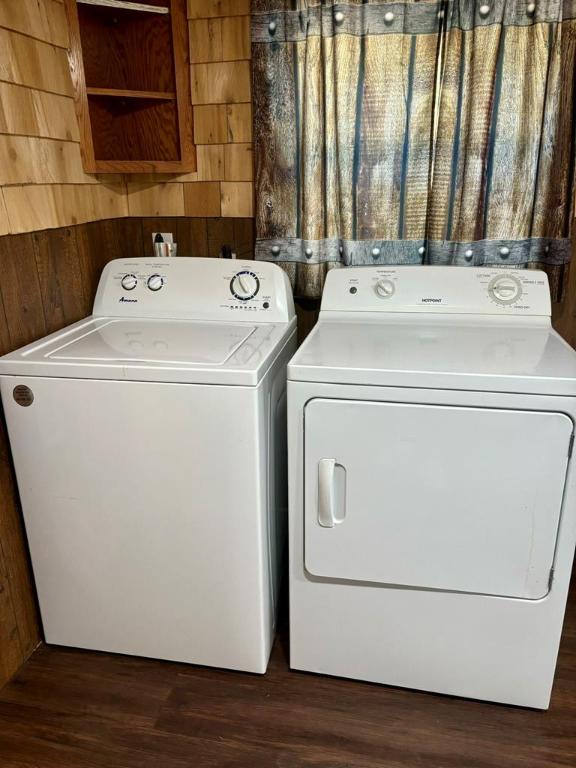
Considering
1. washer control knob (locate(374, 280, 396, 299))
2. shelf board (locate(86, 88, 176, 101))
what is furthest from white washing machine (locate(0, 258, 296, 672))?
shelf board (locate(86, 88, 176, 101))

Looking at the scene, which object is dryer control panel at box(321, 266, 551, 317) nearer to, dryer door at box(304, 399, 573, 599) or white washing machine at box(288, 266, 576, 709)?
white washing machine at box(288, 266, 576, 709)

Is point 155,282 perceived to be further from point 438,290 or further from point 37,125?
point 438,290

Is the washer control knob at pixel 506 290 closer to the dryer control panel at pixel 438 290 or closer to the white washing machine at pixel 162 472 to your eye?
the dryer control panel at pixel 438 290

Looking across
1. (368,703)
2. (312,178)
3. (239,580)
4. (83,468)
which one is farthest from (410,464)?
(312,178)

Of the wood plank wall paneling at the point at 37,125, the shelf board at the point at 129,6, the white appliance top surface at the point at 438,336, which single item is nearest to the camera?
the white appliance top surface at the point at 438,336

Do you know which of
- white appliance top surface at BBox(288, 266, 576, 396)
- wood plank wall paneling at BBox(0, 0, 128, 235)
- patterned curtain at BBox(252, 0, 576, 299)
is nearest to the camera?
white appliance top surface at BBox(288, 266, 576, 396)

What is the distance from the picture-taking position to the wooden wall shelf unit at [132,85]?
1875 millimetres

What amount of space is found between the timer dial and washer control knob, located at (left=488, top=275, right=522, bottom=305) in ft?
2.43

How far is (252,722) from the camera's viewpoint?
1.54 metres

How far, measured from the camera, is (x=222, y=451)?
1.45 metres

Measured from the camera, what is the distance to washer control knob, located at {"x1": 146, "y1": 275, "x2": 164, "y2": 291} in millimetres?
1915

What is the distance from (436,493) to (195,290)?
3.31 ft

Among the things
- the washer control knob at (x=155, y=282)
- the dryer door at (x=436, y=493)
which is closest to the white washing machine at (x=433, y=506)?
the dryer door at (x=436, y=493)

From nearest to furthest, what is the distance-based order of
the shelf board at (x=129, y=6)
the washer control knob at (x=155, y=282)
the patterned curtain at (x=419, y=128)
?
the patterned curtain at (x=419, y=128), the shelf board at (x=129, y=6), the washer control knob at (x=155, y=282)
